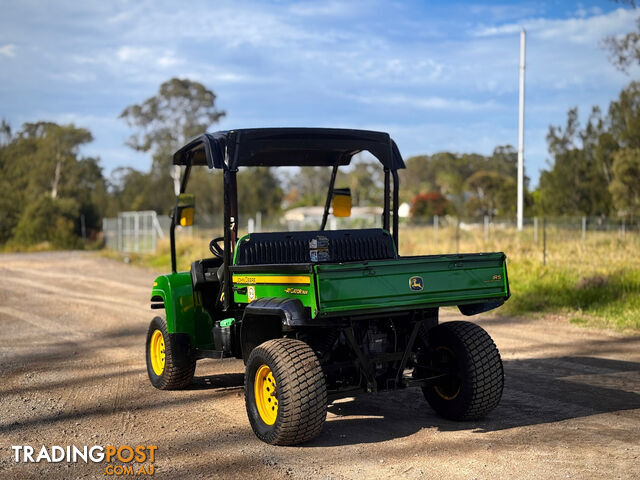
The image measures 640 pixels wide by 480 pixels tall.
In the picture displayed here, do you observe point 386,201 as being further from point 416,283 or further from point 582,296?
point 582,296

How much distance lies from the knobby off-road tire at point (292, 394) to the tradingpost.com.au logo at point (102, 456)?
2.75 ft

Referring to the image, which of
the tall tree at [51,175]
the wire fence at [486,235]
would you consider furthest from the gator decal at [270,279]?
the tall tree at [51,175]

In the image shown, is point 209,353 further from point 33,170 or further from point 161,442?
point 33,170

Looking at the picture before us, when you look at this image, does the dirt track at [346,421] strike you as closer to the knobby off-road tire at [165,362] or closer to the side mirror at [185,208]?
the knobby off-road tire at [165,362]

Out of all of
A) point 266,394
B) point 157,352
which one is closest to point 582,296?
point 157,352

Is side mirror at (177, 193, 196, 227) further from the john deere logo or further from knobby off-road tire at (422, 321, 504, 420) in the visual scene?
knobby off-road tire at (422, 321, 504, 420)

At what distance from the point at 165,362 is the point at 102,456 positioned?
1996 millimetres

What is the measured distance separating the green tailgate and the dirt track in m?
1.01

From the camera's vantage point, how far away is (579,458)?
17.4 ft

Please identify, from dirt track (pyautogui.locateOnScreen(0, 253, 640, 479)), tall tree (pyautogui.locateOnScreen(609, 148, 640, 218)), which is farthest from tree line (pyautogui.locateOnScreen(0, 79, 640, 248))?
dirt track (pyautogui.locateOnScreen(0, 253, 640, 479))

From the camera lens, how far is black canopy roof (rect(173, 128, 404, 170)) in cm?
638

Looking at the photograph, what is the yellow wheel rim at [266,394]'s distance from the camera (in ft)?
A: 19.0

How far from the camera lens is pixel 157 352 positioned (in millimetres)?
7891

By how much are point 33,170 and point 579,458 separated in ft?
194
